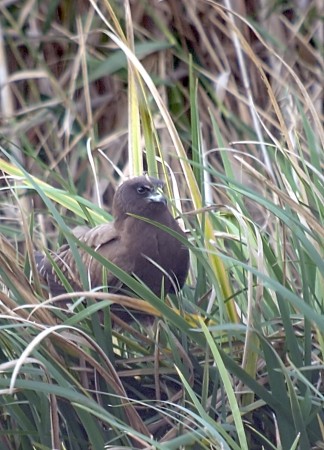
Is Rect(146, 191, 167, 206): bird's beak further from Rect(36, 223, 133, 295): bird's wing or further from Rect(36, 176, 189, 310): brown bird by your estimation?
Rect(36, 223, 133, 295): bird's wing

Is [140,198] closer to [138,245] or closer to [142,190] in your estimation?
[142,190]

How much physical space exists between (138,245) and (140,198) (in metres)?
0.12

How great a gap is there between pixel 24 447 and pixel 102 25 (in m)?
2.23

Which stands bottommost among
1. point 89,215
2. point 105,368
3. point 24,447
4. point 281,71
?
point 24,447

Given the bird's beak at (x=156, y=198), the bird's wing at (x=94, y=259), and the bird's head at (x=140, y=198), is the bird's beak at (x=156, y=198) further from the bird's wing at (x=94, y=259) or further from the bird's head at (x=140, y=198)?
the bird's wing at (x=94, y=259)

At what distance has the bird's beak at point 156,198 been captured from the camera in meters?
2.49

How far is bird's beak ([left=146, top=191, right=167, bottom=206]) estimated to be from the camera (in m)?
2.49

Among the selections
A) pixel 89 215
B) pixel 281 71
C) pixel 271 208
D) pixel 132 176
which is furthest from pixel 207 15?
pixel 271 208

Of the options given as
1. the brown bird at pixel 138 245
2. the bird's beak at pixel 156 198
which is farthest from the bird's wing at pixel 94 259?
the bird's beak at pixel 156 198

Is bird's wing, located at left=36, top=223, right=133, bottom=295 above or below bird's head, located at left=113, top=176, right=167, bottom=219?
below

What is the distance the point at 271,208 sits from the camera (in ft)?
6.84

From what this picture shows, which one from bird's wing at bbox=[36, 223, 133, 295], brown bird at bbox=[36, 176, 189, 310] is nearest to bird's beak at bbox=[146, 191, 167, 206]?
brown bird at bbox=[36, 176, 189, 310]

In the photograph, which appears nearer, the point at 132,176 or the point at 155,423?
the point at 155,423

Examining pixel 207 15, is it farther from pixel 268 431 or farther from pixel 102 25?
pixel 268 431
